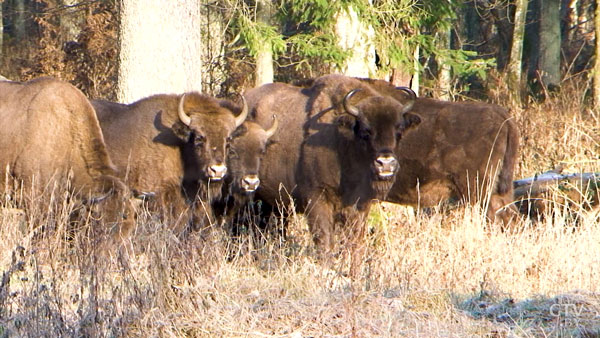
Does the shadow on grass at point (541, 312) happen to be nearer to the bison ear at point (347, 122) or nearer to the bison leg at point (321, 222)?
the bison leg at point (321, 222)

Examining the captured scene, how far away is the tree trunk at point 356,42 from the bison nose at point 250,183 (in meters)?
4.18

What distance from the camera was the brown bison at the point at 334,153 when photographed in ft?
33.4

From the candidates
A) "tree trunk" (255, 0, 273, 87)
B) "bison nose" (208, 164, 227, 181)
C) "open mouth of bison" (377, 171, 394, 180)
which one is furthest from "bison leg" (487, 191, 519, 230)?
"tree trunk" (255, 0, 273, 87)

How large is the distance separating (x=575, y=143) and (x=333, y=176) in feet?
17.0

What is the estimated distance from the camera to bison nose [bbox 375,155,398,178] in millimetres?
9961

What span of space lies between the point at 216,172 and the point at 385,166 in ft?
6.28

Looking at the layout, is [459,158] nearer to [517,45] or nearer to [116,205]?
[116,205]

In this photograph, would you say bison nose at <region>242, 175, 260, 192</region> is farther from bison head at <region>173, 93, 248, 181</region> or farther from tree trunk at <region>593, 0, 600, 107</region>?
tree trunk at <region>593, 0, 600, 107</region>

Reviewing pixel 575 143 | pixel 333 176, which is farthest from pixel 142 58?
pixel 575 143

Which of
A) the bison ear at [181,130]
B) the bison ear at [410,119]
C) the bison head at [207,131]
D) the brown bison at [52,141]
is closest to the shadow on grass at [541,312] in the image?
the bison ear at [410,119]

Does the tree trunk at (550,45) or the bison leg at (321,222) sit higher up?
the tree trunk at (550,45)

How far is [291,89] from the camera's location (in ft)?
37.6
